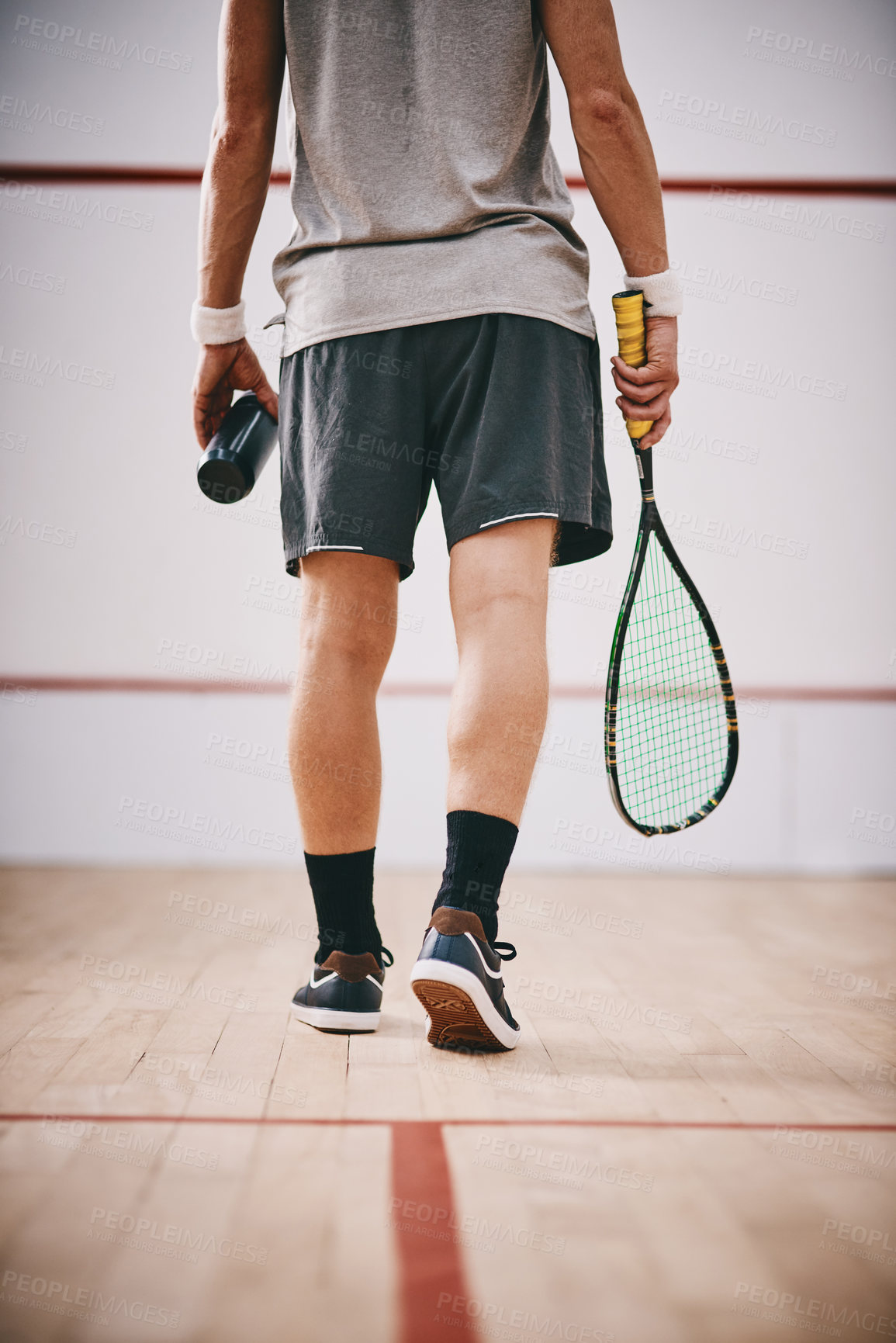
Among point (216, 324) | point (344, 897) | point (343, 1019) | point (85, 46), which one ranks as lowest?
point (343, 1019)

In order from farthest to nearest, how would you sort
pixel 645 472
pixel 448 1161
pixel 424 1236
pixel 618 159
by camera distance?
1. pixel 645 472
2. pixel 618 159
3. pixel 448 1161
4. pixel 424 1236

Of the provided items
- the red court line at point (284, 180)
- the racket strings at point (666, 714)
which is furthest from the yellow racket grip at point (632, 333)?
the red court line at point (284, 180)

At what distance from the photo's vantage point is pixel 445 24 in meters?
0.99

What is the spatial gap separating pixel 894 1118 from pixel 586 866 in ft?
5.23

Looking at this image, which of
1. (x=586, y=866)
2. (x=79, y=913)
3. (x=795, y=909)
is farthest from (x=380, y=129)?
(x=586, y=866)

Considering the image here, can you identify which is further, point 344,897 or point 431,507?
point 431,507

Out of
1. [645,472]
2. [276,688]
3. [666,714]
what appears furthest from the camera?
[276,688]

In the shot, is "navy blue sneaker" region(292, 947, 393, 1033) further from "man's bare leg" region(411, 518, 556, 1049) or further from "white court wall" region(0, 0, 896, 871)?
"white court wall" region(0, 0, 896, 871)

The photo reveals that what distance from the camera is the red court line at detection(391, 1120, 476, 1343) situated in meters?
0.50

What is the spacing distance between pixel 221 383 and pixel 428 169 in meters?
0.34

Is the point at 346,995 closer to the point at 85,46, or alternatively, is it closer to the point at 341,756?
the point at 341,756

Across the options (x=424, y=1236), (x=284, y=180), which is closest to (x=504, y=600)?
(x=424, y=1236)

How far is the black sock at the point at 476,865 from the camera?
0.90m

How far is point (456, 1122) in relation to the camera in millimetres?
752
